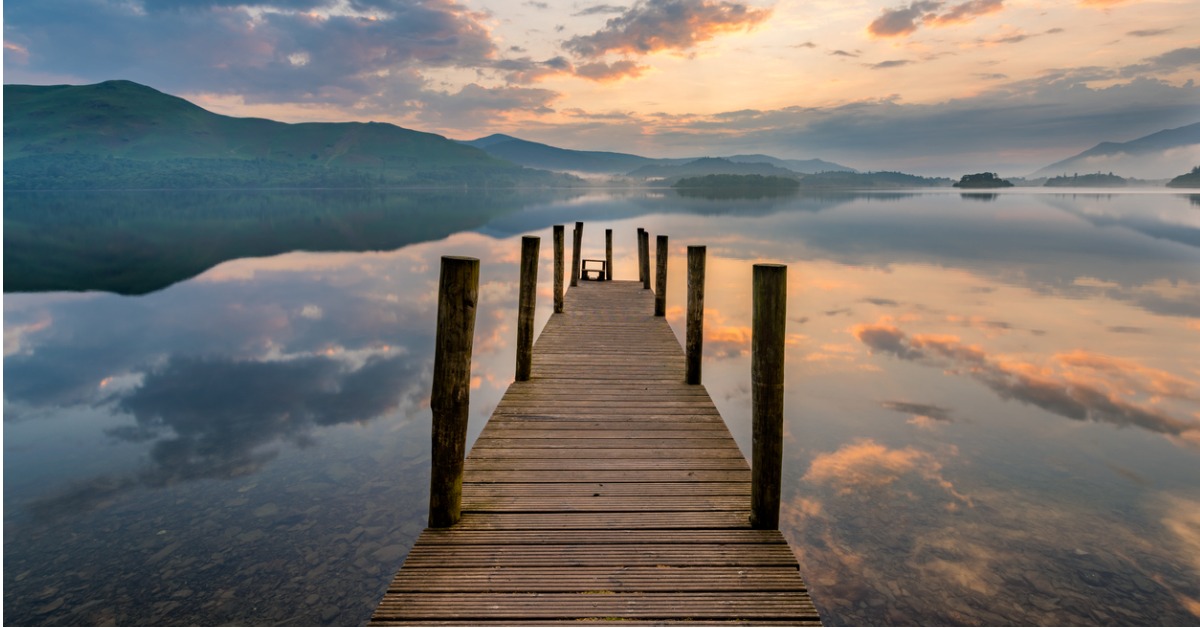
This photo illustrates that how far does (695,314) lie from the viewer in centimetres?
980

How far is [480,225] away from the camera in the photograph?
6397 cm

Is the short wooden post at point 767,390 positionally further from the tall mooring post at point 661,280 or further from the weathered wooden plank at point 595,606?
the tall mooring post at point 661,280

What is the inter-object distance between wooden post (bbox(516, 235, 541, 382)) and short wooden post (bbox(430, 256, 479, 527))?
4367 mm

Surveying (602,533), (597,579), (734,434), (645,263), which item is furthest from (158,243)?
(597,579)

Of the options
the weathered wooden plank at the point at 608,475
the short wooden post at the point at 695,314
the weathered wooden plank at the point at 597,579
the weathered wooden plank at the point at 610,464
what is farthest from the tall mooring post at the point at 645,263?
the weathered wooden plank at the point at 597,579

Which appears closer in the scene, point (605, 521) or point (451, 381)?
point (451, 381)

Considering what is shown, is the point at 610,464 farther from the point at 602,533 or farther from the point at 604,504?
the point at 602,533

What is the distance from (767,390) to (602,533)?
5.84 feet

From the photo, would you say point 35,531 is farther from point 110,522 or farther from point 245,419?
point 245,419

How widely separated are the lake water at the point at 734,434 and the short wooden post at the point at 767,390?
5.68ft

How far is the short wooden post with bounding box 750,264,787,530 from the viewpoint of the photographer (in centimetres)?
499

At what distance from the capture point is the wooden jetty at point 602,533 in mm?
4109

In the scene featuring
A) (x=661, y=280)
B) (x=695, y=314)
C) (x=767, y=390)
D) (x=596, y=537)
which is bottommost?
(x=596, y=537)

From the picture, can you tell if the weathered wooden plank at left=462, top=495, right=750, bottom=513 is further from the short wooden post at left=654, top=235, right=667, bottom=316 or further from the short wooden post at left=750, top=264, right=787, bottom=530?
the short wooden post at left=654, top=235, right=667, bottom=316
